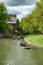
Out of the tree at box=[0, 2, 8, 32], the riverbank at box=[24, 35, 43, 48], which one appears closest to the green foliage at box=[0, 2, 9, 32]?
the tree at box=[0, 2, 8, 32]

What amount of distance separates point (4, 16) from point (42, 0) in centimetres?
3263

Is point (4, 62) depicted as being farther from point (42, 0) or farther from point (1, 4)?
point (1, 4)

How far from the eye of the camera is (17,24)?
4532 inches

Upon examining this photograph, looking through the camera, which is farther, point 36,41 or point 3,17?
point 3,17

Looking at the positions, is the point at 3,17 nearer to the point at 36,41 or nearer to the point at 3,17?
the point at 3,17

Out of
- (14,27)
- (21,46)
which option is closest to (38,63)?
(21,46)

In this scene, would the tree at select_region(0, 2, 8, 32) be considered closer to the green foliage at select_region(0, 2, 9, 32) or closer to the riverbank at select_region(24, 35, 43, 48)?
the green foliage at select_region(0, 2, 9, 32)

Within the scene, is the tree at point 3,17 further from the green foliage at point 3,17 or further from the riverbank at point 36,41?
the riverbank at point 36,41

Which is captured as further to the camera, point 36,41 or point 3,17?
point 3,17

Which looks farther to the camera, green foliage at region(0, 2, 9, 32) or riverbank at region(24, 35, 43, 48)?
green foliage at region(0, 2, 9, 32)

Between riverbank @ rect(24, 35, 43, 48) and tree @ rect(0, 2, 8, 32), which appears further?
tree @ rect(0, 2, 8, 32)

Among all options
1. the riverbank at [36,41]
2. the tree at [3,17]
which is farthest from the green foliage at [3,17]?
the riverbank at [36,41]

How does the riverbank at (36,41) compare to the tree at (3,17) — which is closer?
the riverbank at (36,41)

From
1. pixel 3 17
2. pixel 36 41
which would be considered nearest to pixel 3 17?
pixel 3 17
